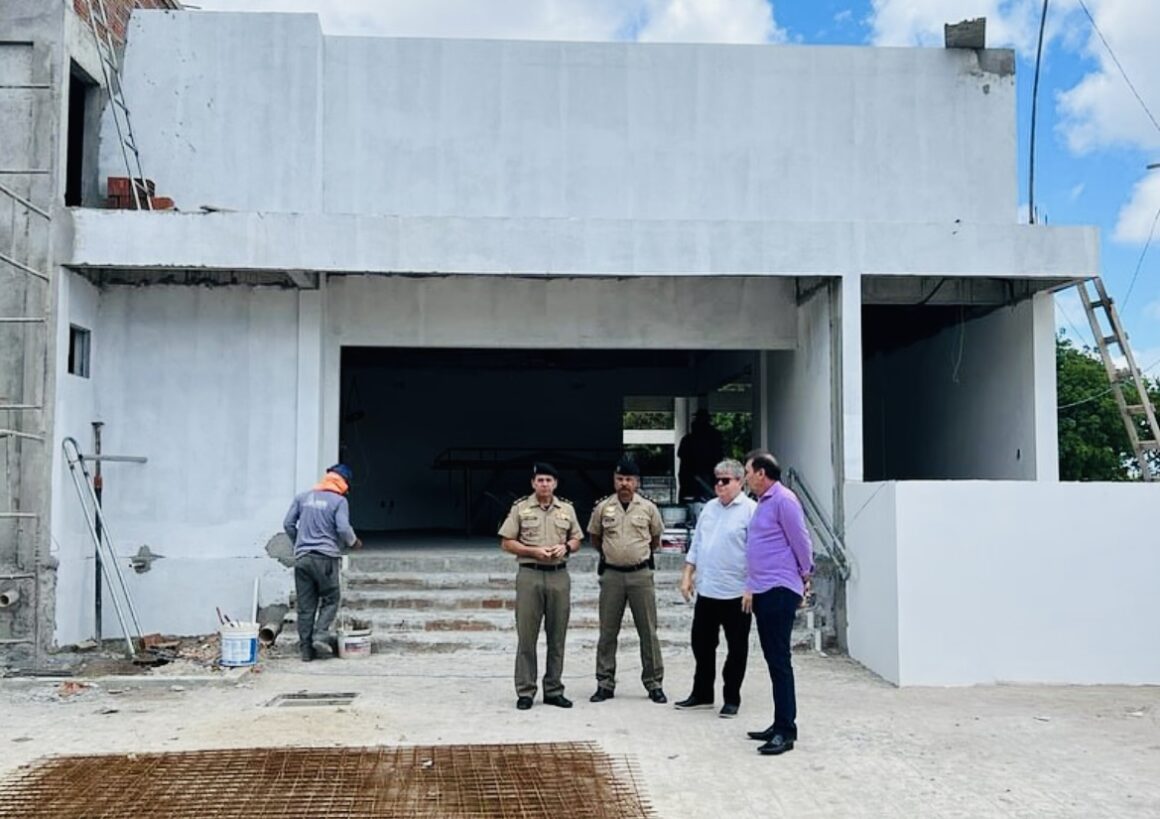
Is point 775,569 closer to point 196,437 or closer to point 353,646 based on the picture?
point 353,646

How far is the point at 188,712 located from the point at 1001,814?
496 centimetres

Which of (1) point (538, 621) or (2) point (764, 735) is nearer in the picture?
(2) point (764, 735)

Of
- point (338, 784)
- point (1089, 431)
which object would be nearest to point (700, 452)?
point (338, 784)

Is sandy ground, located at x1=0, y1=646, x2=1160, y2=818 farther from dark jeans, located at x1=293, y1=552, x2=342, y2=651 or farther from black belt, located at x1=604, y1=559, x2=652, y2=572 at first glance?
black belt, located at x1=604, y1=559, x2=652, y2=572

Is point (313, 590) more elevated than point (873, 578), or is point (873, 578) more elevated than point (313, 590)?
point (873, 578)

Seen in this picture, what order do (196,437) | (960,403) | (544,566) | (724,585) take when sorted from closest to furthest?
(724,585) < (544,566) < (196,437) < (960,403)

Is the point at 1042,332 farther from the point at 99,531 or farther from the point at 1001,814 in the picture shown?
the point at 99,531

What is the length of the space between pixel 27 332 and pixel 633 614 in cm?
564

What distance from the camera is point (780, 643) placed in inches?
240

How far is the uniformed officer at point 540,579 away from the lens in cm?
718

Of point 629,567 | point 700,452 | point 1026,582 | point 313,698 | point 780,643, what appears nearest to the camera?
point 780,643

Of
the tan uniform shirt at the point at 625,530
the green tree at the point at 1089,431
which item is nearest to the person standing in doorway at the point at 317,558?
the tan uniform shirt at the point at 625,530

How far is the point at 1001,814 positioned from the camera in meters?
4.89

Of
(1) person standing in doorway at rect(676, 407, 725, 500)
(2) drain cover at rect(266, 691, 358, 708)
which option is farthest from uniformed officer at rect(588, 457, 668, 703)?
(1) person standing in doorway at rect(676, 407, 725, 500)
